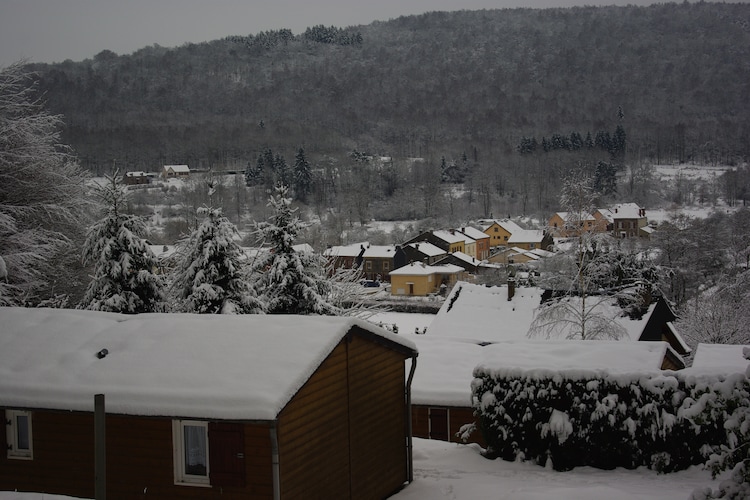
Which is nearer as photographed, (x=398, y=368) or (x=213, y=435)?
(x=213, y=435)

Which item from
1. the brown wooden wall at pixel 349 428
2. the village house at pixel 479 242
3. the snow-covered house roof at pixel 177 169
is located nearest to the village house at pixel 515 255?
the village house at pixel 479 242

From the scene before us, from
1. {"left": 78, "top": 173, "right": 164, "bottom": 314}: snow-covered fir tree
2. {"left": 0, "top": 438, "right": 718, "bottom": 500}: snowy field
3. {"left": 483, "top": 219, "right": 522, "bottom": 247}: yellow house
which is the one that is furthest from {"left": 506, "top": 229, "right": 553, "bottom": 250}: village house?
{"left": 0, "top": 438, "right": 718, "bottom": 500}: snowy field

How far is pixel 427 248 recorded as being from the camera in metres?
77.4

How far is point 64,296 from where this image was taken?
73.0 ft

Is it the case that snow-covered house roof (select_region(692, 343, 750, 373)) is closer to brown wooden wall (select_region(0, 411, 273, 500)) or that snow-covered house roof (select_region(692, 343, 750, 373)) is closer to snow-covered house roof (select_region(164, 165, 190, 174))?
brown wooden wall (select_region(0, 411, 273, 500))

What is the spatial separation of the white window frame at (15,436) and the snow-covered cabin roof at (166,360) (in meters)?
0.48

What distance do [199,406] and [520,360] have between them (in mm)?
6129

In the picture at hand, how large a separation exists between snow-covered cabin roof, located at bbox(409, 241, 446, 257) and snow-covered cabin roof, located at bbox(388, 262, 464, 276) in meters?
5.42

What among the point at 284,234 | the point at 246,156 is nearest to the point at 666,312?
the point at 284,234

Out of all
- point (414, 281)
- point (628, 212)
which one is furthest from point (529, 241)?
point (414, 281)

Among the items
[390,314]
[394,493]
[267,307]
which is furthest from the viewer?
[390,314]

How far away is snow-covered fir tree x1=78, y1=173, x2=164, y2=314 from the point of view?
19719 mm

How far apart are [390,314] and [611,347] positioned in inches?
1654

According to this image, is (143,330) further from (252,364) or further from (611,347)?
(611,347)
